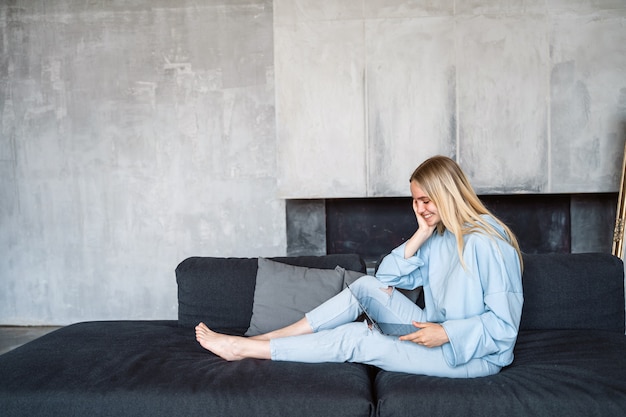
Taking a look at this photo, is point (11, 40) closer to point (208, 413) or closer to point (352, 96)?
point (352, 96)

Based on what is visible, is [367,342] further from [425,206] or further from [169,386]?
[169,386]

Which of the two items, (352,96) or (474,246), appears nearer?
(474,246)

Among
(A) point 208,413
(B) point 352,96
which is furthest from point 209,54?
(A) point 208,413

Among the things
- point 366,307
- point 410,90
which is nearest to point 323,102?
point 410,90

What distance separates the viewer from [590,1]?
4.58 meters

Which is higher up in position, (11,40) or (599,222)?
(11,40)

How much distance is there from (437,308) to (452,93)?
7.88ft

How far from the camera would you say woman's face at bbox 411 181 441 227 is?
8.76ft

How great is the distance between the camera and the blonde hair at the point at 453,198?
8.47 ft

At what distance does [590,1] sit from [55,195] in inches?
185

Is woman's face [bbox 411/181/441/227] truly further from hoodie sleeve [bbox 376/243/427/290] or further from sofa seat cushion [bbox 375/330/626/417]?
sofa seat cushion [bbox 375/330/626/417]

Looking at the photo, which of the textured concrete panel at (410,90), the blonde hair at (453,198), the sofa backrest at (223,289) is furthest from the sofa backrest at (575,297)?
the textured concrete panel at (410,90)

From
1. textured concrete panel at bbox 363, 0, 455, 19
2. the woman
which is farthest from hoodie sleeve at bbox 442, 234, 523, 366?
textured concrete panel at bbox 363, 0, 455, 19

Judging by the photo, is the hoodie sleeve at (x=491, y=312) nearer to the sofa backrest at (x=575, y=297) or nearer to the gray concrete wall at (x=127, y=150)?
the sofa backrest at (x=575, y=297)
